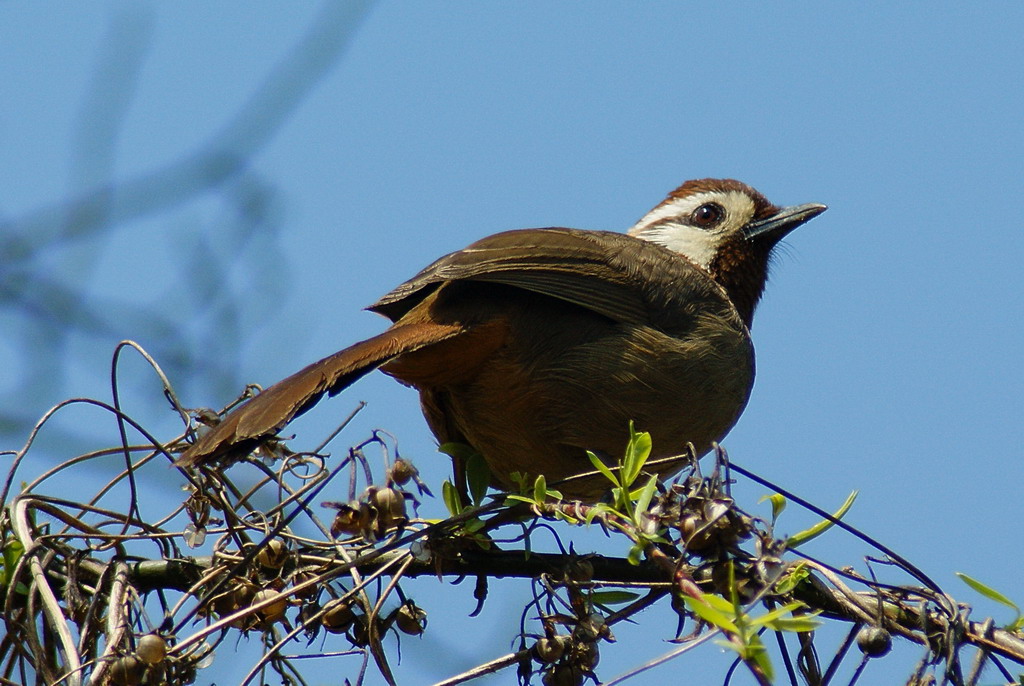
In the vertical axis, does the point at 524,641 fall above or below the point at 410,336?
below

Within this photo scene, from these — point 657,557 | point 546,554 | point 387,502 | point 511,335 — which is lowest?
point 657,557

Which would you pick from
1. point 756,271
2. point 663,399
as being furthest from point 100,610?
point 756,271

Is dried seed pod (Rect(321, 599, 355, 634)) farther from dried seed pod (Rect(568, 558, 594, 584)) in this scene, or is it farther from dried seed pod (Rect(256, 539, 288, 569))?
dried seed pod (Rect(568, 558, 594, 584))

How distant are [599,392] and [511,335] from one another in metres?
0.34

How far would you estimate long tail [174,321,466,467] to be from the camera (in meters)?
2.42

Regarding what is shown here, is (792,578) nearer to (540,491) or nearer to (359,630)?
(540,491)

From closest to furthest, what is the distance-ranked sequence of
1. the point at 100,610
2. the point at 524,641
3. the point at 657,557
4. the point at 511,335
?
1. the point at 657,557
2. the point at 524,641
3. the point at 100,610
4. the point at 511,335

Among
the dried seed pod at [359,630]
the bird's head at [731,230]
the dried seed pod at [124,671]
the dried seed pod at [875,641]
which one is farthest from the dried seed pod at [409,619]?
the bird's head at [731,230]

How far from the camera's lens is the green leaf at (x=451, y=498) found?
2.79 metres

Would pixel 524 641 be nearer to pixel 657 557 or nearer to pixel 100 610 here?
pixel 657 557

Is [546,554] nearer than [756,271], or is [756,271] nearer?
[546,554]

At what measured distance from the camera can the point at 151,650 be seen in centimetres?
202

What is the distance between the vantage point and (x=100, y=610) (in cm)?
246

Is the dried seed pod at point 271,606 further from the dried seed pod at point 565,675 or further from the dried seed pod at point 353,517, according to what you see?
the dried seed pod at point 565,675
